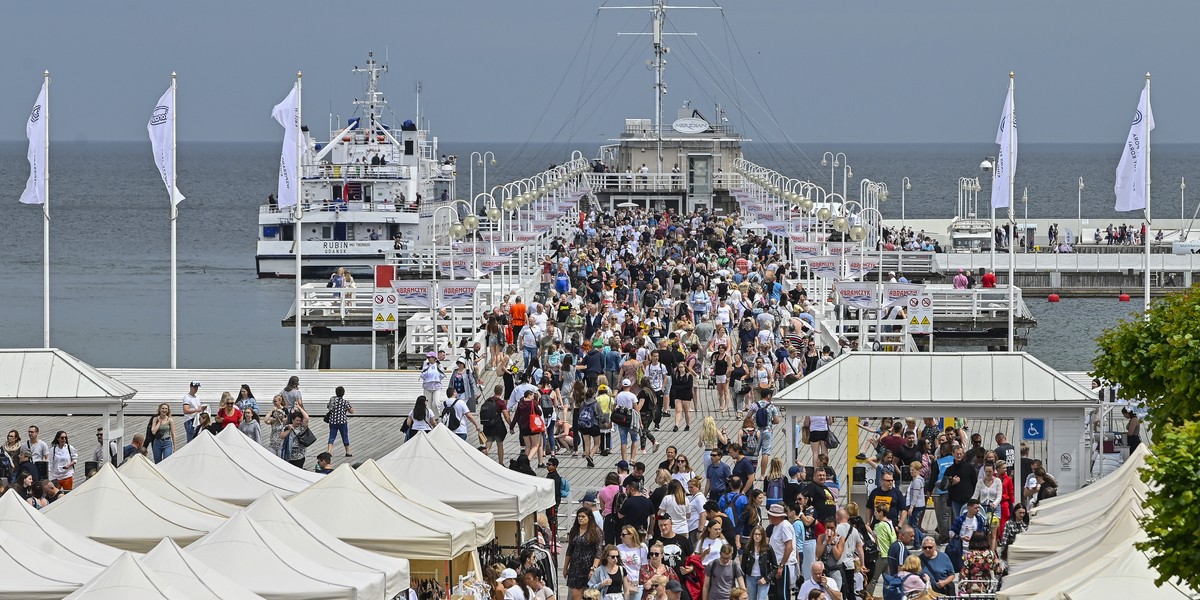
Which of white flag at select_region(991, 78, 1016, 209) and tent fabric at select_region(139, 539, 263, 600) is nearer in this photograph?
tent fabric at select_region(139, 539, 263, 600)

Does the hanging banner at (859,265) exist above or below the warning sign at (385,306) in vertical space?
above

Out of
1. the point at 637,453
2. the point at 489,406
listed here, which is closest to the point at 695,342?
the point at 637,453

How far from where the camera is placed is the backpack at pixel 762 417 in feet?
71.1

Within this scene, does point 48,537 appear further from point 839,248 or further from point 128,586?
point 839,248

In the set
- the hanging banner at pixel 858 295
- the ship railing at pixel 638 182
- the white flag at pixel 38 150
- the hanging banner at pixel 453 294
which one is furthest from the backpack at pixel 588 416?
the ship railing at pixel 638 182

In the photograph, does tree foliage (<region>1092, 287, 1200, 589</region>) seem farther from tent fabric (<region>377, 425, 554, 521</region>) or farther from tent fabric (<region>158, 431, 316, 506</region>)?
tent fabric (<region>158, 431, 316, 506</region>)

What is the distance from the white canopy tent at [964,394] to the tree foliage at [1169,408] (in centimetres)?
69

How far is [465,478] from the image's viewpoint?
57.1 ft

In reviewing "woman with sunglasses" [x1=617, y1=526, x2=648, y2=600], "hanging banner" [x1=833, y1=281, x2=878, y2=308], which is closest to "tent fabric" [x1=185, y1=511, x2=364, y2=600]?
"woman with sunglasses" [x1=617, y1=526, x2=648, y2=600]

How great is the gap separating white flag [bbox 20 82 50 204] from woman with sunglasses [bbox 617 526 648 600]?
16546mm

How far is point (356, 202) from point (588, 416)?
5630 centimetres

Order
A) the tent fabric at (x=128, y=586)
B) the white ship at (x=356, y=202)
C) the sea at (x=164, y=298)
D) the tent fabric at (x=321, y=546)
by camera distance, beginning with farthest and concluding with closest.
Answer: the white ship at (x=356, y=202) → the sea at (x=164, y=298) → the tent fabric at (x=321, y=546) → the tent fabric at (x=128, y=586)

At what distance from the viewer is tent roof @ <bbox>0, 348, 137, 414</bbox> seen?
21.2 meters

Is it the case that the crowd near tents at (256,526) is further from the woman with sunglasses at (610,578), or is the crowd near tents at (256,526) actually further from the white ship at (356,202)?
the white ship at (356,202)
